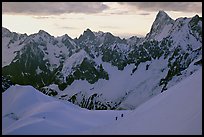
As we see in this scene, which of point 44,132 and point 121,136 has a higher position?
point 44,132

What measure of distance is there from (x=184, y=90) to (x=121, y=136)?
6.76m

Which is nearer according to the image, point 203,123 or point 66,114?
point 203,123

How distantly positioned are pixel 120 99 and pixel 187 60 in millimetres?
39405

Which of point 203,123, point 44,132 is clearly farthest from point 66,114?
point 203,123

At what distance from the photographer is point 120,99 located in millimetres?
183000

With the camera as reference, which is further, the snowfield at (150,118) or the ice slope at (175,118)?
the snowfield at (150,118)

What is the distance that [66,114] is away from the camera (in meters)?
46.8

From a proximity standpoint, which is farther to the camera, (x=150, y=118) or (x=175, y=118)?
(x=150, y=118)

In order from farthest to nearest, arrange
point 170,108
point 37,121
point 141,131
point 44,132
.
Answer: point 37,121 < point 44,132 < point 170,108 < point 141,131

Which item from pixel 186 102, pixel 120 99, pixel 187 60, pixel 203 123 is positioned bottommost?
pixel 203 123

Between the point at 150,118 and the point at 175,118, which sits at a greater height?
the point at 150,118

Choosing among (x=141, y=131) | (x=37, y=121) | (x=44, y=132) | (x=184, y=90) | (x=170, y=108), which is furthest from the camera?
(x=37, y=121)

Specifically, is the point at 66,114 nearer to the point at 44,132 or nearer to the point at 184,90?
the point at 44,132

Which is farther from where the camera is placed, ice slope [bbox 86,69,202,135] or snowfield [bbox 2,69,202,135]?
snowfield [bbox 2,69,202,135]
